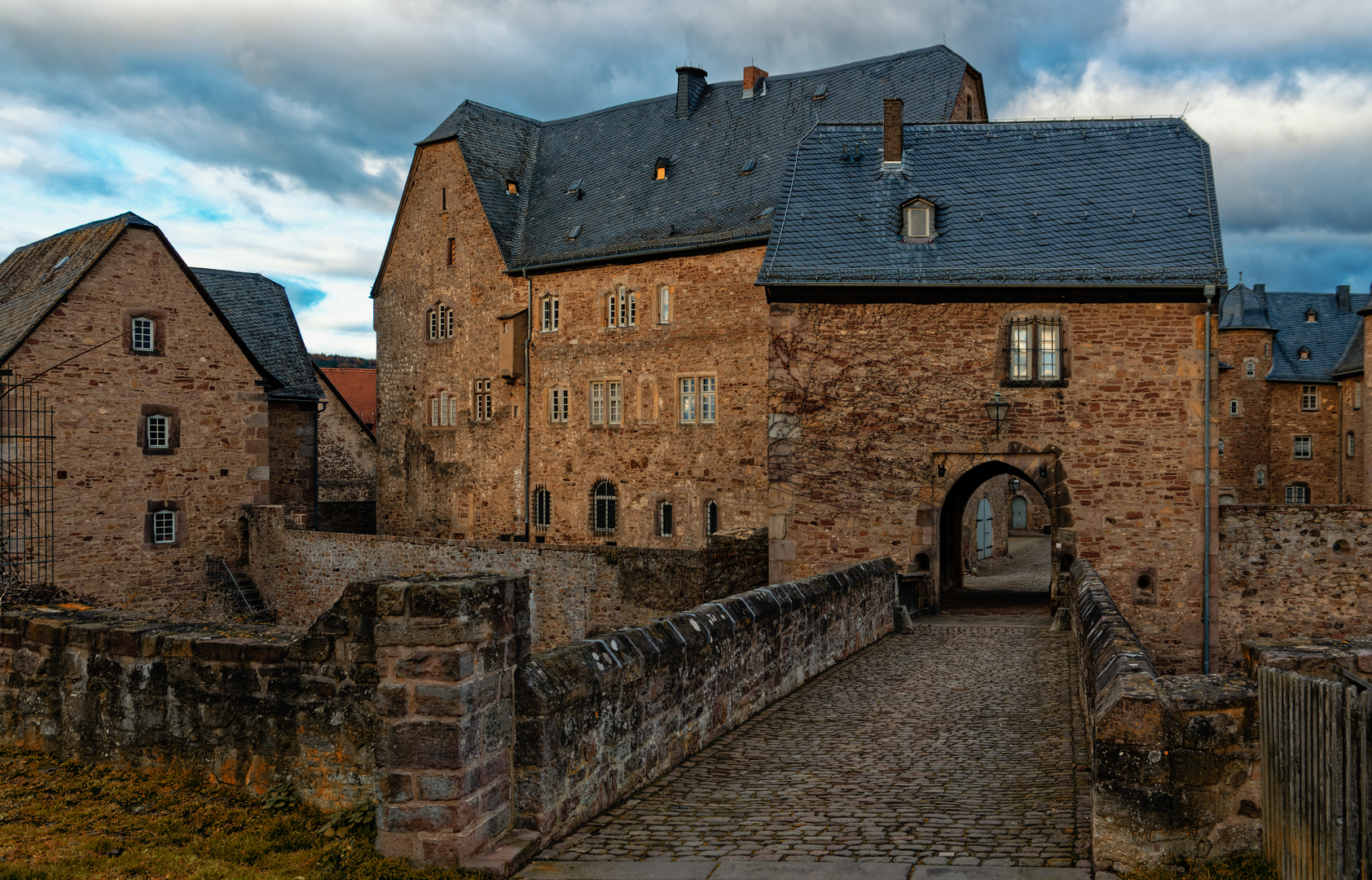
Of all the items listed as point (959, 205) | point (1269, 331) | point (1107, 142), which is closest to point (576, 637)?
point (959, 205)

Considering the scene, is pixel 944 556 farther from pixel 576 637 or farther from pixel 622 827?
pixel 622 827

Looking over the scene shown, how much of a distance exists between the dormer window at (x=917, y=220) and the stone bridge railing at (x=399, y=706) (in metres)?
11.7

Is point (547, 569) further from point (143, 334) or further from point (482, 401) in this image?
point (482, 401)

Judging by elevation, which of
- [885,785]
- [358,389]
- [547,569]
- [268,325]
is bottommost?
[547,569]

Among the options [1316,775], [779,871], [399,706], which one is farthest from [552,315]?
[1316,775]

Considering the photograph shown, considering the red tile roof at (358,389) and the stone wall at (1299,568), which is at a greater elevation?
the red tile roof at (358,389)

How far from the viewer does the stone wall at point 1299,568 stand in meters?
19.5

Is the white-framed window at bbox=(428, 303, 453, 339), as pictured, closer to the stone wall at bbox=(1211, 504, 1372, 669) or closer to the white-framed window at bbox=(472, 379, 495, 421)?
the white-framed window at bbox=(472, 379, 495, 421)

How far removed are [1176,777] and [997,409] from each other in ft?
40.1

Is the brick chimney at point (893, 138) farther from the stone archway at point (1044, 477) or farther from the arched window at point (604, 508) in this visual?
the arched window at point (604, 508)

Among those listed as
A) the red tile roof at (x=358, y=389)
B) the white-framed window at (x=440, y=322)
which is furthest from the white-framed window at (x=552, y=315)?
the red tile roof at (x=358, y=389)

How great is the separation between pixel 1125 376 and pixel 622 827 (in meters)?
13.2

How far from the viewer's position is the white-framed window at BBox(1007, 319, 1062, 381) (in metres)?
16.4

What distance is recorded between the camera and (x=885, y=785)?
21.5ft
